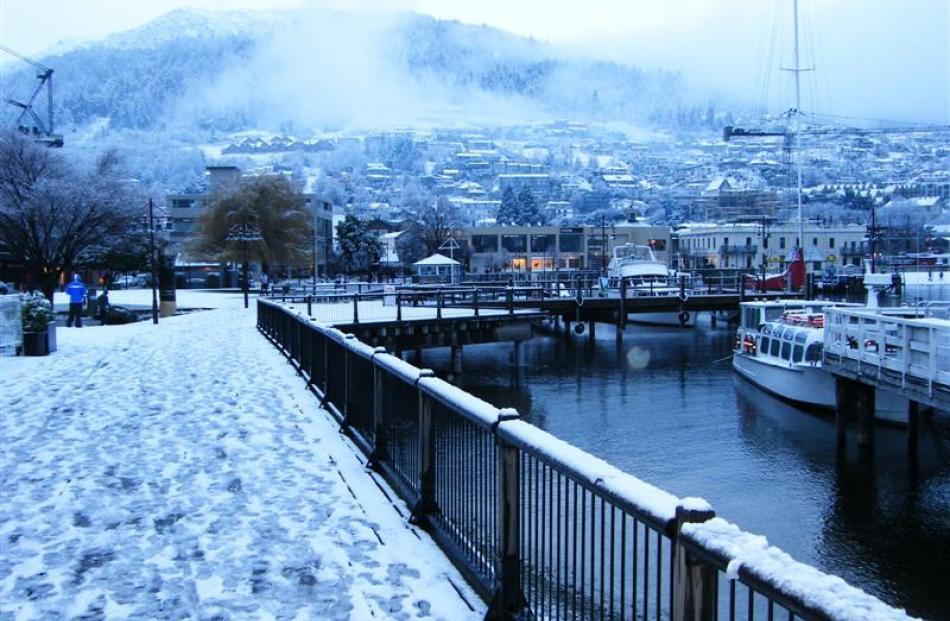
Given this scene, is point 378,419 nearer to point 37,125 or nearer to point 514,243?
point 37,125

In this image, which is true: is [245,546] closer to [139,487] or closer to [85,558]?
Result: [85,558]

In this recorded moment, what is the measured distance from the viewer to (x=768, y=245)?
12606 centimetres

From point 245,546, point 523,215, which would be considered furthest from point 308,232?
point 523,215

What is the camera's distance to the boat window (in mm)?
29234

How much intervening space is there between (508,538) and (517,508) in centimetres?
19

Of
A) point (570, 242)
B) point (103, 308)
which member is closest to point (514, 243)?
point (570, 242)

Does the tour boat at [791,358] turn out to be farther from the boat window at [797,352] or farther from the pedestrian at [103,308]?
the pedestrian at [103,308]

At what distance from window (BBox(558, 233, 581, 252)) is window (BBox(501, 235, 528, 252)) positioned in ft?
17.6

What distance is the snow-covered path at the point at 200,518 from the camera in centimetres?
554

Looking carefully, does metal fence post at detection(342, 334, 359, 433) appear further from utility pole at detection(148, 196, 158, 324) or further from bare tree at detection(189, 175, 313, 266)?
bare tree at detection(189, 175, 313, 266)

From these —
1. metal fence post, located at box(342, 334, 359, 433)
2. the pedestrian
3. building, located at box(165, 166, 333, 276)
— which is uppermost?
building, located at box(165, 166, 333, 276)

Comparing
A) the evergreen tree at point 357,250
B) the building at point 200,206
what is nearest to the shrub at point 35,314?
the evergreen tree at point 357,250

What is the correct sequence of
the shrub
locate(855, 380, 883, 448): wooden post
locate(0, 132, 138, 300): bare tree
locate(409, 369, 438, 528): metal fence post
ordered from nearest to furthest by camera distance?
locate(409, 369, 438, 528): metal fence post, the shrub, locate(855, 380, 883, 448): wooden post, locate(0, 132, 138, 300): bare tree

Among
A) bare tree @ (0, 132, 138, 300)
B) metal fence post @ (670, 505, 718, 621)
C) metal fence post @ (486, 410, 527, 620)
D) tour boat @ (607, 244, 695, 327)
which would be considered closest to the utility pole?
bare tree @ (0, 132, 138, 300)
